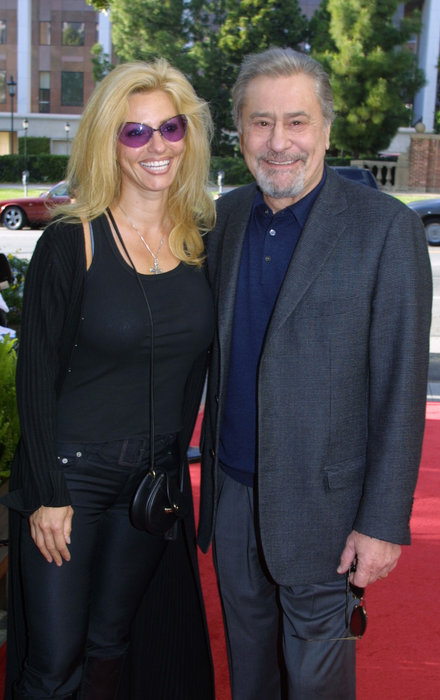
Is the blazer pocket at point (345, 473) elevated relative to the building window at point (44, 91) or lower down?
Result: lower down

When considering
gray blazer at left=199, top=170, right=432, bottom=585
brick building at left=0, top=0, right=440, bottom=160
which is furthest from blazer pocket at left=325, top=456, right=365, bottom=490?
brick building at left=0, top=0, right=440, bottom=160

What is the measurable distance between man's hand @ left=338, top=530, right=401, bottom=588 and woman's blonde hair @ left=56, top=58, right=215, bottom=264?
1.03 meters

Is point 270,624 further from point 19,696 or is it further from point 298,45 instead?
point 298,45

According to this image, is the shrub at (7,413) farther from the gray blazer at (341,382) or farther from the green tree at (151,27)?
the green tree at (151,27)

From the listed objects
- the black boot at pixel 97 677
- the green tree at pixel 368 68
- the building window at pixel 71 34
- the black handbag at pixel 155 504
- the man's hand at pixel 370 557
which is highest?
the building window at pixel 71 34

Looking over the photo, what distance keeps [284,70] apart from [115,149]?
0.58 m

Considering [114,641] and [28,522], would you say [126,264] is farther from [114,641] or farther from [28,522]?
[114,641]

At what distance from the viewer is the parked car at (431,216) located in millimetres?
17766

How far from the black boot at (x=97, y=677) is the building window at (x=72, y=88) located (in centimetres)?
5412

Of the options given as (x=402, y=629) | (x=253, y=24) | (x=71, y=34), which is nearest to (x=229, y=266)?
(x=402, y=629)

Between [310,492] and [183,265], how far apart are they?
831 millimetres

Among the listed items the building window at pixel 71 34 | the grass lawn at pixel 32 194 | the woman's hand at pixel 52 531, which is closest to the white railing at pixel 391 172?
the grass lawn at pixel 32 194

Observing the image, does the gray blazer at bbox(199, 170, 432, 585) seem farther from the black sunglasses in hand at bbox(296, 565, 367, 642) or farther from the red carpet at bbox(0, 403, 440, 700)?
the red carpet at bbox(0, 403, 440, 700)

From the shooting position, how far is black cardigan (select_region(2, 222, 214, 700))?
2195 mm
